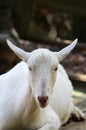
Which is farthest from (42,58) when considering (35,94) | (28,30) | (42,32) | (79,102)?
(42,32)

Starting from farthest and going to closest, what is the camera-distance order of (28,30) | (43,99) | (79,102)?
(28,30) < (79,102) < (43,99)

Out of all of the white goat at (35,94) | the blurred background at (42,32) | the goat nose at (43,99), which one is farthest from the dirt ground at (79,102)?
the goat nose at (43,99)

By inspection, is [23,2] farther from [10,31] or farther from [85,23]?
[85,23]

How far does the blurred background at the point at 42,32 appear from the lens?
980 cm

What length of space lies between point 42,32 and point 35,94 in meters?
8.53

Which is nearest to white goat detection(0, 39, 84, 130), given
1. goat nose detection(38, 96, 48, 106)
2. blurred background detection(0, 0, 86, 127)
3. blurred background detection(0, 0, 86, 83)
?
goat nose detection(38, 96, 48, 106)

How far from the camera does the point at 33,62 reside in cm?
467

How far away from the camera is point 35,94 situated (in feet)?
15.3

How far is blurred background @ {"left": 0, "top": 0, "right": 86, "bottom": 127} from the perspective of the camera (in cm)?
980

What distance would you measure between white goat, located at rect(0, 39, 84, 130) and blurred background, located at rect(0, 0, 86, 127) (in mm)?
2430

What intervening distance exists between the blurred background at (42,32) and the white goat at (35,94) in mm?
2430

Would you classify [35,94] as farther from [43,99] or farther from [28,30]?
[28,30]

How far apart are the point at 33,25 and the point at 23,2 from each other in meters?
2.64

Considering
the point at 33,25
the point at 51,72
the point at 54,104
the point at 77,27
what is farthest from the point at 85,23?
the point at 51,72
